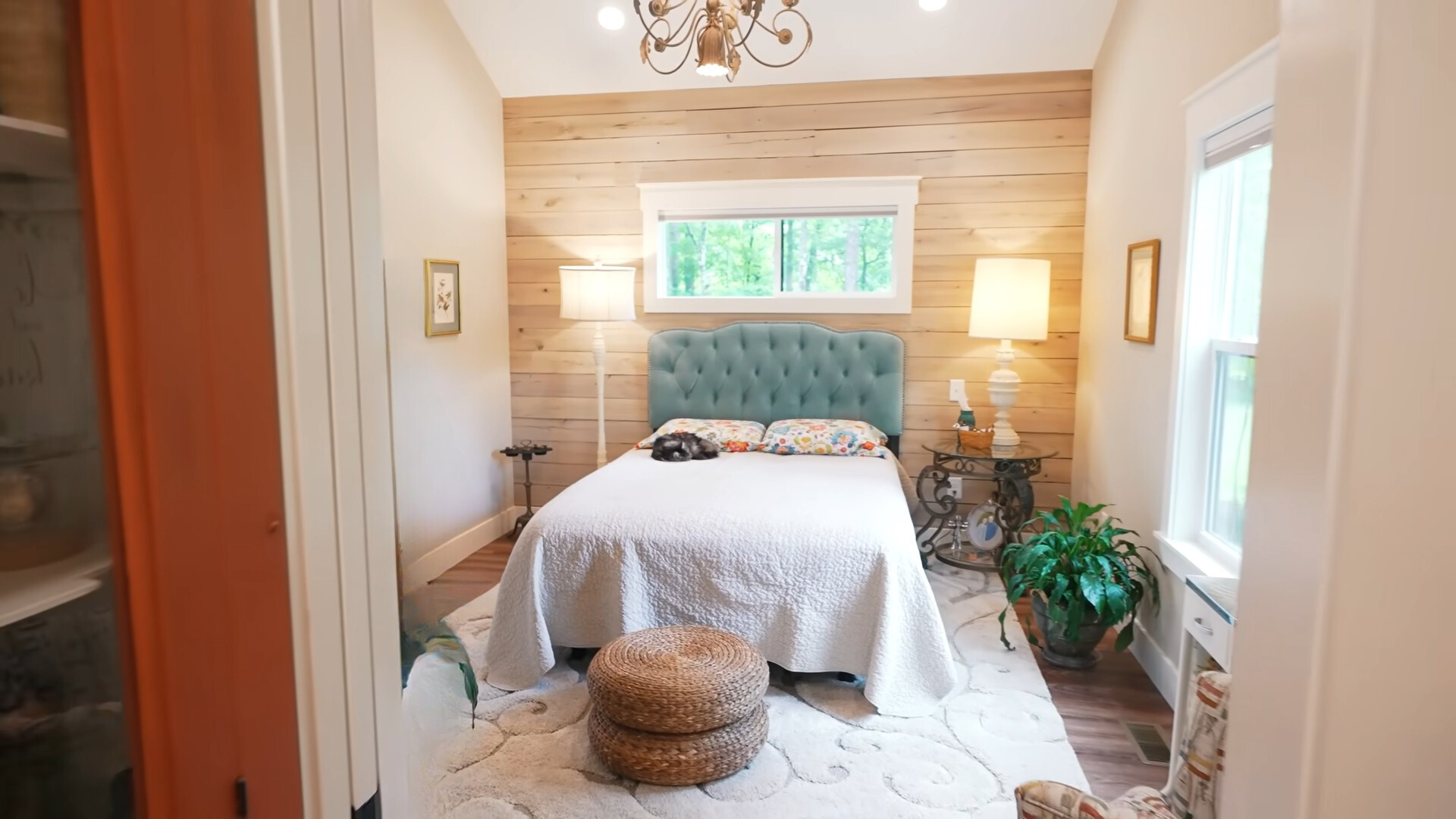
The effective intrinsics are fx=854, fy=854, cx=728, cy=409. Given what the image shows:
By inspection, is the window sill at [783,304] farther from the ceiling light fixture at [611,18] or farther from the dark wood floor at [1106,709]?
the dark wood floor at [1106,709]

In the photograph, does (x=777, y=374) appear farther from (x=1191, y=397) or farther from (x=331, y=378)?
(x=331, y=378)

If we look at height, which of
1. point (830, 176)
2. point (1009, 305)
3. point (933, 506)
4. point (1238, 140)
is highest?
point (830, 176)

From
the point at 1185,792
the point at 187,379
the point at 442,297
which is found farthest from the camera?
the point at 442,297

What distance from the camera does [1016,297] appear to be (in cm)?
400

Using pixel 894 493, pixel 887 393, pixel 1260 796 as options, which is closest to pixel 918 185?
pixel 887 393

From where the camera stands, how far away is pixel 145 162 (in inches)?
21.9

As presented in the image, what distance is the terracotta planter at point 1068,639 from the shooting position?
3.04 meters

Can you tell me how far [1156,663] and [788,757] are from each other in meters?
1.43

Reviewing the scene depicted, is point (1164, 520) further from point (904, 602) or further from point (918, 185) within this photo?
point (918, 185)

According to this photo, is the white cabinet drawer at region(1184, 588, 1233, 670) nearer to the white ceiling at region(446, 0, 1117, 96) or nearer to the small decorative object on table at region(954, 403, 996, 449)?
the small decorative object on table at region(954, 403, 996, 449)

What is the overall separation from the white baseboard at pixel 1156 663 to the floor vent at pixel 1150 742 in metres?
0.13

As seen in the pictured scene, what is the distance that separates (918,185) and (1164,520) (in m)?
2.15

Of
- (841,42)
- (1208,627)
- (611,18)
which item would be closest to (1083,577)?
(1208,627)

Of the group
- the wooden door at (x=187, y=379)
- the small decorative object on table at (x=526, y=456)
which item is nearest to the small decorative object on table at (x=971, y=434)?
the small decorative object on table at (x=526, y=456)
